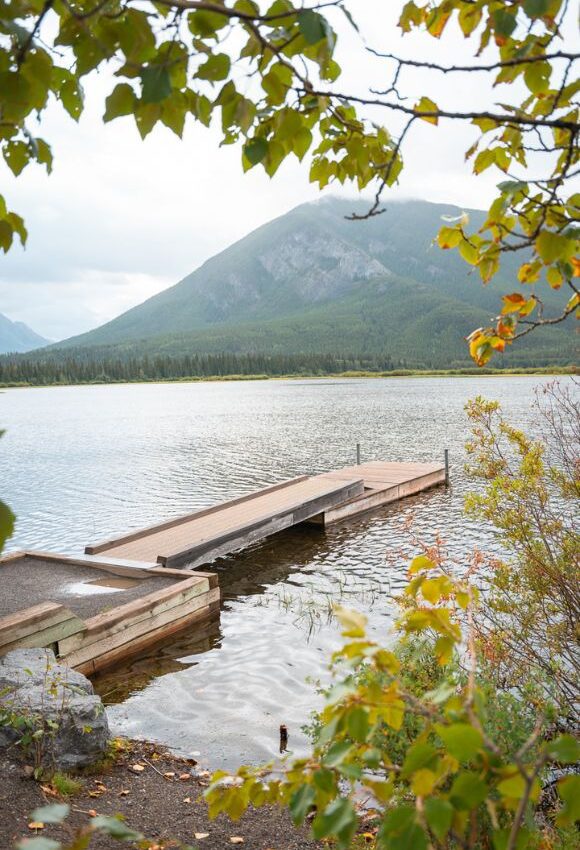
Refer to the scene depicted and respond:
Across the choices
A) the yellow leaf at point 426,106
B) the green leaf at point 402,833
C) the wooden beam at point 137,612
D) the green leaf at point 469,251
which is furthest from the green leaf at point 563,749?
the wooden beam at point 137,612

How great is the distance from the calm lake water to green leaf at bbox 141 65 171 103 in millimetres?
5253

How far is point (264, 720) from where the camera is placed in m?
7.88

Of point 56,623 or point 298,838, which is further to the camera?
point 56,623

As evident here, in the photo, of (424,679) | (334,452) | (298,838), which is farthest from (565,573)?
(334,452)

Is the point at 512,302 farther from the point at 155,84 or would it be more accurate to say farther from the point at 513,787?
the point at 513,787

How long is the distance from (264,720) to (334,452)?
942 inches

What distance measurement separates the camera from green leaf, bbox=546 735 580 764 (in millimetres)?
1325

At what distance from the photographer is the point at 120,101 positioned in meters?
1.82

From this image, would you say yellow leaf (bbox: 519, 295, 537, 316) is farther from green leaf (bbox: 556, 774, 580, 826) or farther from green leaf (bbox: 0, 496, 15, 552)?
green leaf (bbox: 0, 496, 15, 552)

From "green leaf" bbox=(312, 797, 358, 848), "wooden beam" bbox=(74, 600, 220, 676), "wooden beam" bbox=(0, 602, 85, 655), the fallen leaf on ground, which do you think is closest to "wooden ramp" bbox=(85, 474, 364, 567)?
"wooden beam" bbox=(74, 600, 220, 676)

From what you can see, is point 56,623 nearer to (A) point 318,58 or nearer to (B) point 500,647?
(B) point 500,647

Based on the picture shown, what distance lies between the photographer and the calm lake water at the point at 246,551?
26.7ft

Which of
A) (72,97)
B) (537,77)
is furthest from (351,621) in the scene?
(72,97)

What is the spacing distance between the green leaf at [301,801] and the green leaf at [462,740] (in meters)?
0.42
